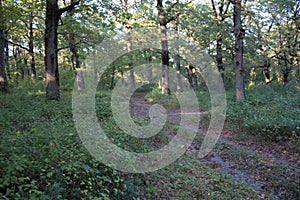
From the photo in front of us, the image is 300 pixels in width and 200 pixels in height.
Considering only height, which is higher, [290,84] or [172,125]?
[290,84]

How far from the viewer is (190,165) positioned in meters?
6.55

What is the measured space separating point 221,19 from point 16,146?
2002 cm

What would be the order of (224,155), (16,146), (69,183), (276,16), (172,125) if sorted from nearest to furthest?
(69,183) → (16,146) → (224,155) → (172,125) → (276,16)

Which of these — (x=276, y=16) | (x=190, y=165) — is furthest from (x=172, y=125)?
(x=276, y=16)

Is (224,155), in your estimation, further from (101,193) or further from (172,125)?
(101,193)

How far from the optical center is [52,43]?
10820 millimetres

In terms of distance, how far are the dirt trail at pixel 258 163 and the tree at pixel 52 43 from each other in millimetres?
5903

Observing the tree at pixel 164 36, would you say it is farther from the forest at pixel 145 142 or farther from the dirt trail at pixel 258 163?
the dirt trail at pixel 258 163

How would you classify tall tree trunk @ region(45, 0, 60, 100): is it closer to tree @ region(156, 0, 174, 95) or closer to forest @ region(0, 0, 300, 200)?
forest @ region(0, 0, 300, 200)

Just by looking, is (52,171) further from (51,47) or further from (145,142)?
(51,47)

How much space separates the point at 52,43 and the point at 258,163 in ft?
31.2

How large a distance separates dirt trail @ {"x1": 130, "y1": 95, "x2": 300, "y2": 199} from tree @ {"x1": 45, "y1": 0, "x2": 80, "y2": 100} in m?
5.90

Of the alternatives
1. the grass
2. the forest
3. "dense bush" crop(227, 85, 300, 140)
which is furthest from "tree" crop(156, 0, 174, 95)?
the grass

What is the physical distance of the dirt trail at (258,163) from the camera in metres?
5.56
